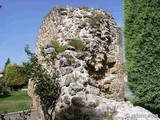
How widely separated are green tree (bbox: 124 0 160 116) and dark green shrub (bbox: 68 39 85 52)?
6.65ft

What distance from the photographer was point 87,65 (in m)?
10.6

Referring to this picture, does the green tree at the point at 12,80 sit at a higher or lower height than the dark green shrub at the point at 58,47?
higher

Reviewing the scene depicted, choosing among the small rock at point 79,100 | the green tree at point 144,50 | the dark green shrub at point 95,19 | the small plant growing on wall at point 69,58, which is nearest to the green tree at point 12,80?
the dark green shrub at point 95,19

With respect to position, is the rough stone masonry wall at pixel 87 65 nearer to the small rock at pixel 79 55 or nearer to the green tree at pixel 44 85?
the small rock at pixel 79 55

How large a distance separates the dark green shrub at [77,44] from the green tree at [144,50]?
2026mm

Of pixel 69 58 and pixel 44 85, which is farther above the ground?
pixel 69 58

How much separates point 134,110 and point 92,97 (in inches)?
44.6

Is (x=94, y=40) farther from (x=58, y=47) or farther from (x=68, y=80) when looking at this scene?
(x=68, y=80)

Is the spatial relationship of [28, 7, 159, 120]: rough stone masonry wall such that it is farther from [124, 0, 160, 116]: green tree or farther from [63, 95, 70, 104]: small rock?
[124, 0, 160, 116]: green tree

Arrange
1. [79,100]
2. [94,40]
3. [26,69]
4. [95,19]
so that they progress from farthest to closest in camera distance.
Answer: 1. [95,19]
2. [94,40]
3. [26,69]
4. [79,100]

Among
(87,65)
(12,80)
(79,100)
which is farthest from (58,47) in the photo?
(12,80)

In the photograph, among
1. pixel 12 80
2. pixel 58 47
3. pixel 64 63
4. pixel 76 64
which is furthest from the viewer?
pixel 12 80

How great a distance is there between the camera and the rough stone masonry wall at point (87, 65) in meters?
8.41

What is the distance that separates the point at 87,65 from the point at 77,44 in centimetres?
71
